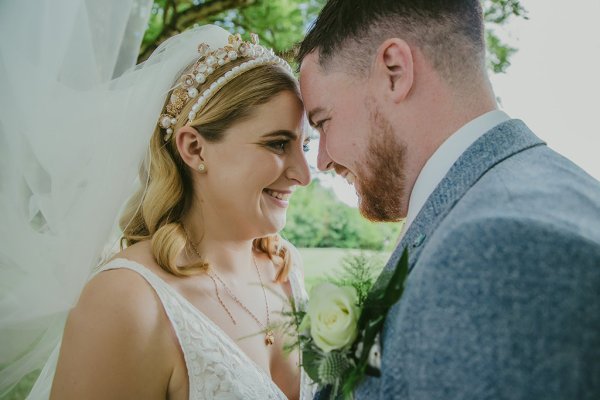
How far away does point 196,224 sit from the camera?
9.05 ft

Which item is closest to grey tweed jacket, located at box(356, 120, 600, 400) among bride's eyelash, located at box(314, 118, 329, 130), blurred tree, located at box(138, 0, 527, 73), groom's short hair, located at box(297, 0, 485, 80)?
groom's short hair, located at box(297, 0, 485, 80)

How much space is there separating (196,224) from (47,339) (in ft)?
3.14

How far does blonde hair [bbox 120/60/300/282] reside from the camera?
2541 millimetres

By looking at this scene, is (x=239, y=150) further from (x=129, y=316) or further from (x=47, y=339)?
(x=47, y=339)

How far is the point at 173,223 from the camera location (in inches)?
105

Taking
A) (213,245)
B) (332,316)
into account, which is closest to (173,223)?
(213,245)

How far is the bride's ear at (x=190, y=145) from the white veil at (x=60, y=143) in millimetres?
169

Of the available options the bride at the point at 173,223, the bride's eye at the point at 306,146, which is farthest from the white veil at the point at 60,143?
the bride's eye at the point at 306,146

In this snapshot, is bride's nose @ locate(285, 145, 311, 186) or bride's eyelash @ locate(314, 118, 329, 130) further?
bride's nose @ locate(285, 145, 311, 186)

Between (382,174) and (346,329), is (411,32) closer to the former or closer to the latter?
(382,174)

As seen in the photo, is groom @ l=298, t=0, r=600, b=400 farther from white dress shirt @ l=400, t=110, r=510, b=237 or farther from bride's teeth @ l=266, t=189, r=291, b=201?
bride's teeth @ l=266, t=189, r=291, b=201

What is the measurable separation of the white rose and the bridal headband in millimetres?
1423

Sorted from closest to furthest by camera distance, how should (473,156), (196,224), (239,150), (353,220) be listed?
(473,156), (239,150), (196,224), (353,220)

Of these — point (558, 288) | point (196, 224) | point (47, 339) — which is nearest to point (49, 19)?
point (196, 224)
